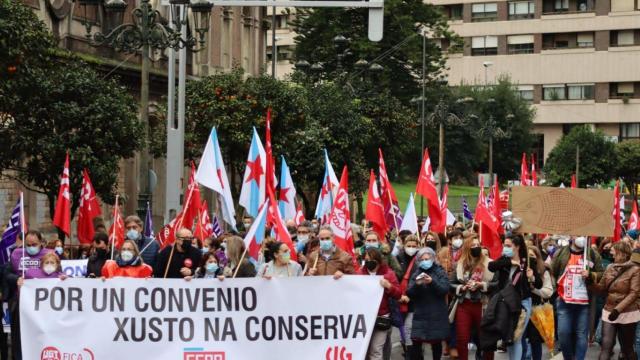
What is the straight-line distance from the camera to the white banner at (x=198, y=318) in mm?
11297

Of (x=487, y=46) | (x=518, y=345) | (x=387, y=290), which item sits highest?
(x=487, y=46)

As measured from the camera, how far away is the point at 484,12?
8319 cm

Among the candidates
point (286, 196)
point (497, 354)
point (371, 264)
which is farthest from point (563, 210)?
point (286, 196)

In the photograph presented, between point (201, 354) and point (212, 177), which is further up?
point (212, 177)

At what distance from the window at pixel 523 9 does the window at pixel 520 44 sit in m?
1.30

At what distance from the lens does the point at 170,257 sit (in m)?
13.7

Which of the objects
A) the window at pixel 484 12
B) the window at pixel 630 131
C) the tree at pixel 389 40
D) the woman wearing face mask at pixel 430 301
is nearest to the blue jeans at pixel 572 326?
the woman wearing face mask at pixel 430 301

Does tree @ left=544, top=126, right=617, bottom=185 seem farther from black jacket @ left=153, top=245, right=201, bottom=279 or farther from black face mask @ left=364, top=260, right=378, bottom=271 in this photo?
black face mask @ left=364, top=260, right=378, bottom=271

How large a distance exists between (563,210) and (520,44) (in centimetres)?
6930

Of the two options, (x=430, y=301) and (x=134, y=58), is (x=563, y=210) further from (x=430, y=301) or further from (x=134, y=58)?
(x=134, y=58)

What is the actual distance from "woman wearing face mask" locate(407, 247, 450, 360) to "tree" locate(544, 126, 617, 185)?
5547cm

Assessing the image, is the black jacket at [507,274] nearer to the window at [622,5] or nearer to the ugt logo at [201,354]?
the ugt logo at [201,354]

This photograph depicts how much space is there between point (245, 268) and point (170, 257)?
4.45 feet

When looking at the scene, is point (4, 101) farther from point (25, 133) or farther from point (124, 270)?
point (124, 270)
